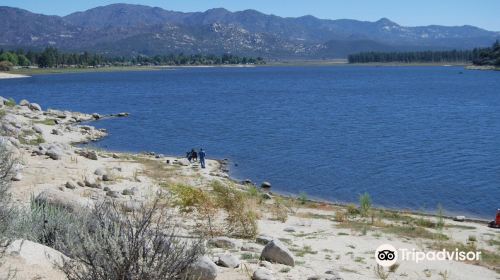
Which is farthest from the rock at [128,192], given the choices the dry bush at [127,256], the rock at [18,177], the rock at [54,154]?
the dry bush at [127,256]

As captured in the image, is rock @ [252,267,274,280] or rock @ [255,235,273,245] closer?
rock @ [252,267,274,280]

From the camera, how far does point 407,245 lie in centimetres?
1731

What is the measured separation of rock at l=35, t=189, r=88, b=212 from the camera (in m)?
13.6

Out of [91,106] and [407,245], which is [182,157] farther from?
[91,106]

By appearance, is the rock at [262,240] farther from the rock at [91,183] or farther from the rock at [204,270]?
the rock at [91,183]

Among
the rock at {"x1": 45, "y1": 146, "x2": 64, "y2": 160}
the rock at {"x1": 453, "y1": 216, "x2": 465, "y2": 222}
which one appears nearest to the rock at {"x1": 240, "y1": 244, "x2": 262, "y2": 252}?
the rock at {"x1": 453, "y1": 216, "x2": 465, "y2": 222}

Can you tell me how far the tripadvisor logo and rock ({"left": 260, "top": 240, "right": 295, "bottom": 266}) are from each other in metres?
2.96

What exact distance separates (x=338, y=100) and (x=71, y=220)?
87605mm

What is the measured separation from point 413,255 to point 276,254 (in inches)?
197

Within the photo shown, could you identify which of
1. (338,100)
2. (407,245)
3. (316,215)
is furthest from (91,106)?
(407,245)

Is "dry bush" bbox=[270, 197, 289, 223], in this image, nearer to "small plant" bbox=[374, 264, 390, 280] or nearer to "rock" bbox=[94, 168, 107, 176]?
"small plant" bbox=[374, 264, 390, 280]

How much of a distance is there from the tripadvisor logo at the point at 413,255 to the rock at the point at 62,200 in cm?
811

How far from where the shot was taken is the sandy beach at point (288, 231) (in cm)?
1273

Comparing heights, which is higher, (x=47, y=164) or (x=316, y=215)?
(x=47, y=164)
